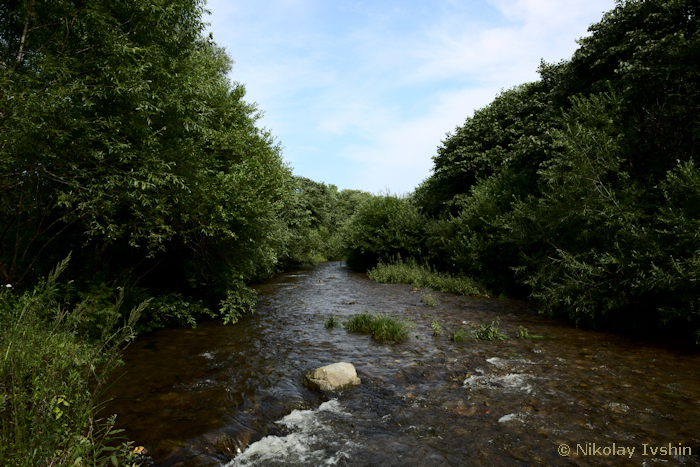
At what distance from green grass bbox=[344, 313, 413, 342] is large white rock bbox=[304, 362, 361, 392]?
8.81 ft

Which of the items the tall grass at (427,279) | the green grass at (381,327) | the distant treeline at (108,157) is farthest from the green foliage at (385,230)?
the distant treeline at (108,157)

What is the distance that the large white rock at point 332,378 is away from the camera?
6332mm

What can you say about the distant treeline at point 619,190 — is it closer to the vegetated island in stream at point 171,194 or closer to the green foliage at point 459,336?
the vegetated island in stream at point 171,194

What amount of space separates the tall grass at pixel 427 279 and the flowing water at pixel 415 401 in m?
6.70

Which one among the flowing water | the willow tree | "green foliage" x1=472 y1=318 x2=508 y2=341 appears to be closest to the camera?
the flowing water

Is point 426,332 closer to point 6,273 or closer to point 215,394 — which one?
point 215,394

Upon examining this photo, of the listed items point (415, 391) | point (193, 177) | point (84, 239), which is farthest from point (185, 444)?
point (84, 239)

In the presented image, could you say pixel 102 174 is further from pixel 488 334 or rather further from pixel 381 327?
pixel 488 334

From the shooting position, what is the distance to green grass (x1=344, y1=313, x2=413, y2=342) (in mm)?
9258

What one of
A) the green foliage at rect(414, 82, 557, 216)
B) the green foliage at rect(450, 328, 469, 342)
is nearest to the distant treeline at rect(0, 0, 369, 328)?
the green foliage at rect(450, 328, 469, 342)

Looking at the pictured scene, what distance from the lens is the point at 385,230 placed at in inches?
1053

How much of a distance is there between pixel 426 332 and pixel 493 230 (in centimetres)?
936

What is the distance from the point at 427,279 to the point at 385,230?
7.94 m

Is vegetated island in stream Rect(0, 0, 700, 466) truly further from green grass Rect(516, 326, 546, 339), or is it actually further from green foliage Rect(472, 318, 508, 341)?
green grass Rect(516, 326, 546, 339)
